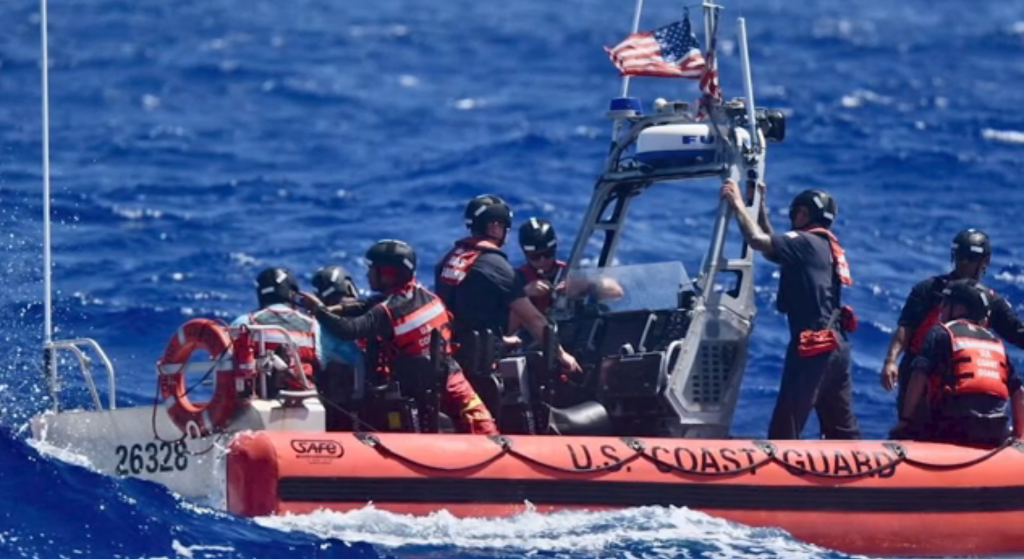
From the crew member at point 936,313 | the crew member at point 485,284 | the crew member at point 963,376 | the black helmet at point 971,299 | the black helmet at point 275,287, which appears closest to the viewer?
the black helmet at point 275,287

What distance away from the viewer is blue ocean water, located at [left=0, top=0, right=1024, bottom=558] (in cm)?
1247

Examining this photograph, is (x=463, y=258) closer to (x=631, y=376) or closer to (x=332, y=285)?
(x=332, y=285)

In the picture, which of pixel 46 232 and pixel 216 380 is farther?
pixel 46 232

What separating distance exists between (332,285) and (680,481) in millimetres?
2544

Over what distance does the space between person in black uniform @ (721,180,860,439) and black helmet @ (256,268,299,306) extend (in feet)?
8.98

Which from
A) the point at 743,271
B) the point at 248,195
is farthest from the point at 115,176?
the point at 743,271

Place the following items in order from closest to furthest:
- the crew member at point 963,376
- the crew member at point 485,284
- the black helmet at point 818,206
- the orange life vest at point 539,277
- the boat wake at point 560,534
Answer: the boat wake at point 560,534 < the crew member at point 963,376 < the crew member at point 485,284 < the black helmet at point 818,206 < the orange life vest at point 539,277

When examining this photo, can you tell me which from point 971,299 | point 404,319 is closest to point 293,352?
point 404,319

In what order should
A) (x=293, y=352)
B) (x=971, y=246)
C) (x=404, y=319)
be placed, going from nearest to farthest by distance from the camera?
(x=293, y=352) → (x=404, y=319) → (x=971, y=246)

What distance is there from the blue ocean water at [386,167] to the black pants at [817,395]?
3.60 ft

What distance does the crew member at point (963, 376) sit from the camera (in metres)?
13.3

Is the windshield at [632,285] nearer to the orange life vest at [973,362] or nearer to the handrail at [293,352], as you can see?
the orange life vest at [973,362]

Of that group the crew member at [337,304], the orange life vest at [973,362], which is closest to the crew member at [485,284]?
the crew member at [337,304]

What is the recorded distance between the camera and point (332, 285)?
1368 centimetres
